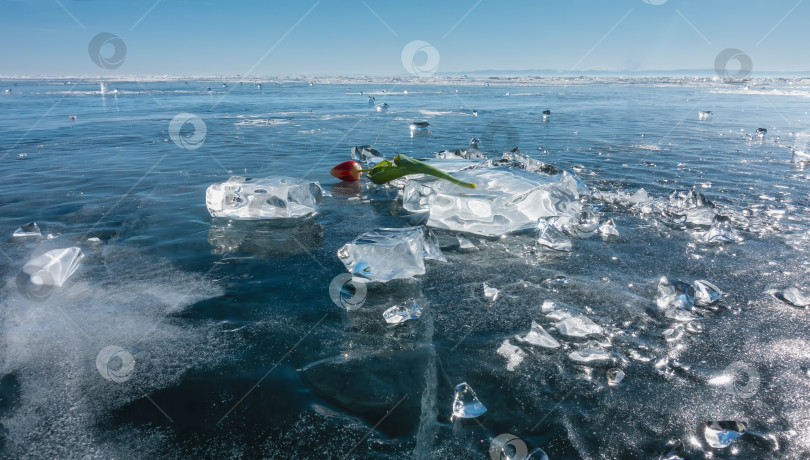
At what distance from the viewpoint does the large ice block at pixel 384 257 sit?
2.30m

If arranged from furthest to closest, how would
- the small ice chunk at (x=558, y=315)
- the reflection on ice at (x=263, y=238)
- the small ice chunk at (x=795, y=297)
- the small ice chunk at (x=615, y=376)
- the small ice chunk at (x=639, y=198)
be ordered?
the small ice chunk at (x=639, y=198) < the reflection on ice at (x=263, y=238) < the small ice chunk at (x=795, y=297) < the small ice chunk at (x=558, y=315) < the small ice chunk at (x=615, y=376)

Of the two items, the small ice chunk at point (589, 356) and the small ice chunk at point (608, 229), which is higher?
the small ice chunk at point (608, 229)

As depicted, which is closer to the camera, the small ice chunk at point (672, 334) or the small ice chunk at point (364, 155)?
the small ice chunk at point (672, 334)

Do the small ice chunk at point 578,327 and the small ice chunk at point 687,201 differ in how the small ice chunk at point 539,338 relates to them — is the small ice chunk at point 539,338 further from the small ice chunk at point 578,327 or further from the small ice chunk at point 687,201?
the small ice chunk at point 687,201

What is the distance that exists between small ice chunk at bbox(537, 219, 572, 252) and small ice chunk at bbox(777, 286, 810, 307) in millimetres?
1154

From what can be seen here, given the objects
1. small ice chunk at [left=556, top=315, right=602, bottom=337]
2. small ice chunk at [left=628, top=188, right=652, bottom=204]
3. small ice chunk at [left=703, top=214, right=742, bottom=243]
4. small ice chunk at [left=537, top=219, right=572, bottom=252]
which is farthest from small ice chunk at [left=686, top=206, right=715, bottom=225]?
small ice chunk at [left=556, top=315, right=602, bottom=337]

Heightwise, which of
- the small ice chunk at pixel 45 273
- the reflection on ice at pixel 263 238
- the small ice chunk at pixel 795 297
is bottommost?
the small ice chunk at pixel 795 297

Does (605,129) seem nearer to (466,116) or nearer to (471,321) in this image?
(466,116)

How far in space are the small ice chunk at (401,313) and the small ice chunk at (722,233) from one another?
2.44 metres

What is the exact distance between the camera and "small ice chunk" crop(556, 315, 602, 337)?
181 centimetres

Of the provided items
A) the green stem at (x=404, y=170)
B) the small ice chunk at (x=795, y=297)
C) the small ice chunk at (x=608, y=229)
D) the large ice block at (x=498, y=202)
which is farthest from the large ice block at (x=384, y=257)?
the small ice chunk at (x=795, y=297)

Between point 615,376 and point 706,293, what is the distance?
1.02m

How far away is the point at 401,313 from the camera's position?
1.94m

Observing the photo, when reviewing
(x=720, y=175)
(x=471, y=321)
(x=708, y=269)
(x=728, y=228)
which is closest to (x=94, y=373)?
(x=471, y=321)
